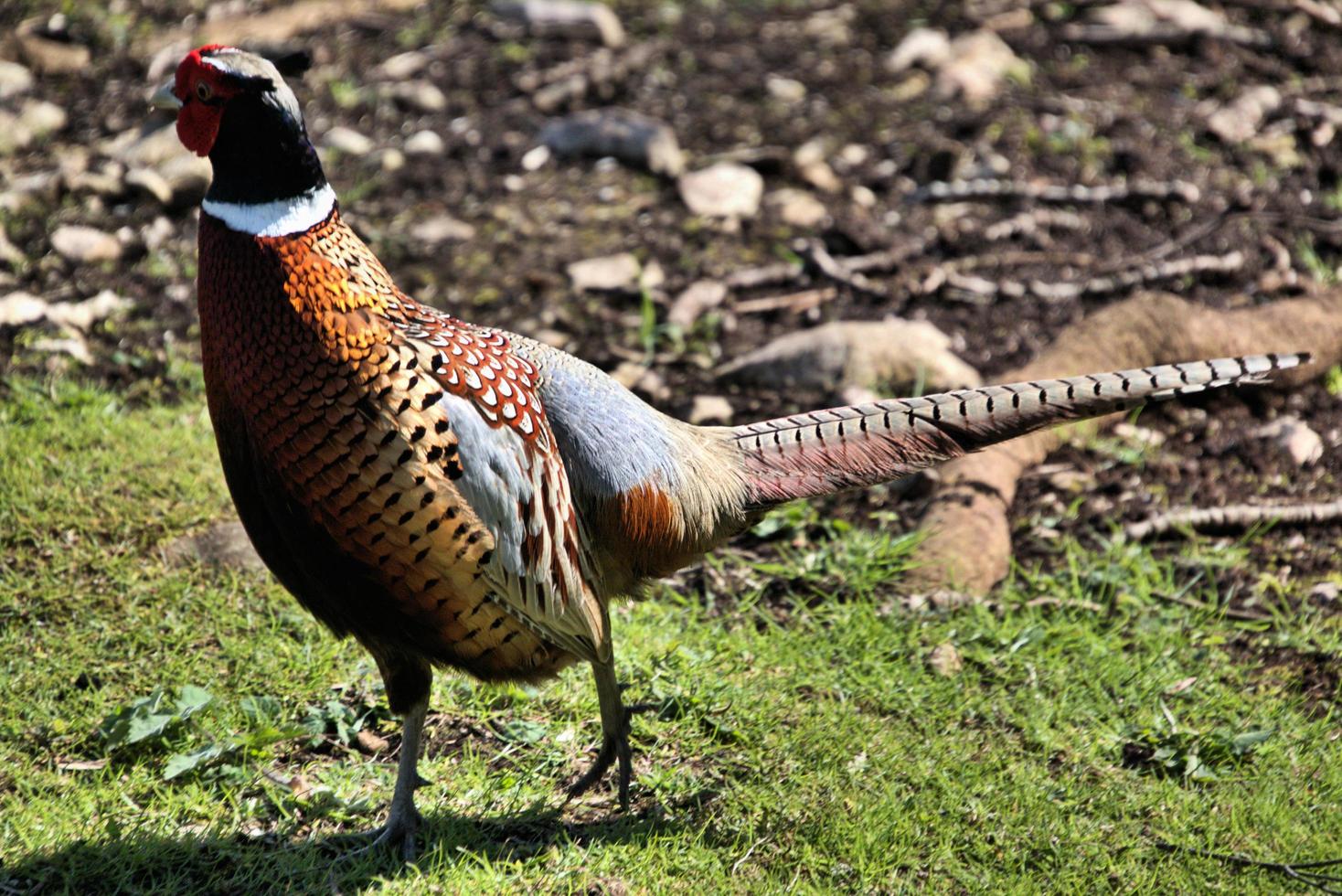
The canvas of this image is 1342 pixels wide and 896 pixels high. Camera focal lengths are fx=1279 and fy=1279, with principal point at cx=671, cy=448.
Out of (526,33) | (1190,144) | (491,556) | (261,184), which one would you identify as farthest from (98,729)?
(1190,144)

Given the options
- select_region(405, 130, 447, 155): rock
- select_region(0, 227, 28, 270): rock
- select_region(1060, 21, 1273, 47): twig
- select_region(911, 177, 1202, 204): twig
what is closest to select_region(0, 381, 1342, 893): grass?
select_region(0, 227, 28, 270): rock

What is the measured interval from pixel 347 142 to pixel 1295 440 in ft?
12.4

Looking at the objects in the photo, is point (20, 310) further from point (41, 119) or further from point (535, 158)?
point (535, 158)

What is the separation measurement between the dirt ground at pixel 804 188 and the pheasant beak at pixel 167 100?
180 cm

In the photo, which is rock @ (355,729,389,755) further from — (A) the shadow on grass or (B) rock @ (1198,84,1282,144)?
(B) rock @ (1198,84,1282,144)

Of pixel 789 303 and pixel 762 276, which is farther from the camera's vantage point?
pixel 762 276

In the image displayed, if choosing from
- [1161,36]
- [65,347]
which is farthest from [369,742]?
[1161,36]

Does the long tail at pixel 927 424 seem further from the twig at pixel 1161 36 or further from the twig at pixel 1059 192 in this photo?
the twig at pixel 1161 36

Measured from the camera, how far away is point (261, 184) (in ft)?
7.69

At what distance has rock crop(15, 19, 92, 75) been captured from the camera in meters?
5.46

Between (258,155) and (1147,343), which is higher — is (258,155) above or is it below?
above

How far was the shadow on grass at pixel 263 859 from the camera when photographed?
2455mm

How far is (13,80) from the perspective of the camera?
17.4 ft

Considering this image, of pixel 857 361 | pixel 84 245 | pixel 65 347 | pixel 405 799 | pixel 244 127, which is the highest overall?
pixel 244 127
